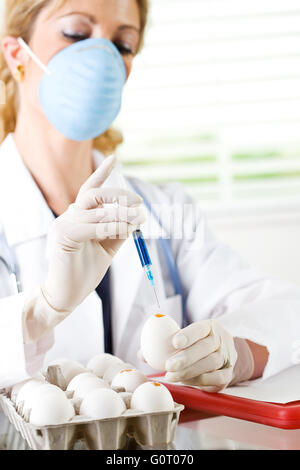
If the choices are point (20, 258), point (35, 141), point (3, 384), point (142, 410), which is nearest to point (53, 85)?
point (35, 141)

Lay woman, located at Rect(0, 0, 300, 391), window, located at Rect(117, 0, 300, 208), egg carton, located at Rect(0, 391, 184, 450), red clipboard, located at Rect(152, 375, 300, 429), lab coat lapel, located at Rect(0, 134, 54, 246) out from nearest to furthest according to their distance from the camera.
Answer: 1. egg carton, located at Rect(0, 391, 184, 450)
2. red clipboard, located at Rect(152, 375, 300, 429)
3. woman, located at Rect(0, 0, 300, 391)
4. lab coat lapel, located at Rect(0, 134, 54, 246)
5. window, located at Rect(117, 0, 300, 208)

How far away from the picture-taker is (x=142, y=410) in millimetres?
627

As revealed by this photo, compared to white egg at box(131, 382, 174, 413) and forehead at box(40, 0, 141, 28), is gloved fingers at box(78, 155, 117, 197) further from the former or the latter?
forehead at box(40, 0, 141, 28)

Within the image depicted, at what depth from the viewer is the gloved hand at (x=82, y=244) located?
75 cm

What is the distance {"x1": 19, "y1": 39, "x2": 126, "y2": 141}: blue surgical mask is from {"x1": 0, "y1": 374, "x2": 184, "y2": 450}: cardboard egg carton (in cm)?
59

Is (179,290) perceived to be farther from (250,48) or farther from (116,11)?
(250,48)

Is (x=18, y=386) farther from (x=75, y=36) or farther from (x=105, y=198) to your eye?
(x=75, y=36)

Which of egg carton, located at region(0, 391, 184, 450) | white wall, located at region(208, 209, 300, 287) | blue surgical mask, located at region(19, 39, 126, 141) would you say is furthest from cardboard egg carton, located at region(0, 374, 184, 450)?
white wall, located at region(208, 209, 300, 287)

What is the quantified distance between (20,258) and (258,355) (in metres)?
0.44

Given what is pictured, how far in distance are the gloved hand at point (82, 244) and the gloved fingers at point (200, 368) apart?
18cm

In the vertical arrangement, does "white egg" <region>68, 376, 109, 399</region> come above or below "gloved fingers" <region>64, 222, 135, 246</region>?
below

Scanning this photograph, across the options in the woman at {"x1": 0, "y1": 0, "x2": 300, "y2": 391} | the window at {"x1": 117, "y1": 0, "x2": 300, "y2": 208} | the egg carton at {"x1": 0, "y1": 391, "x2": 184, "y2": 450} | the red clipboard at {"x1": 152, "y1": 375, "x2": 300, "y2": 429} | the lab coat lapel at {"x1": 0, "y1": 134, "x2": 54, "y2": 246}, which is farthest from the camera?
the window at {"x1": 117, "y1": 0, "x2": 300, "y2": 208}

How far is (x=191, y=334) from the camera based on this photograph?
791mm

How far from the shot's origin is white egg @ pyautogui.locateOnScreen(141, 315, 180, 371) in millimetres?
741
